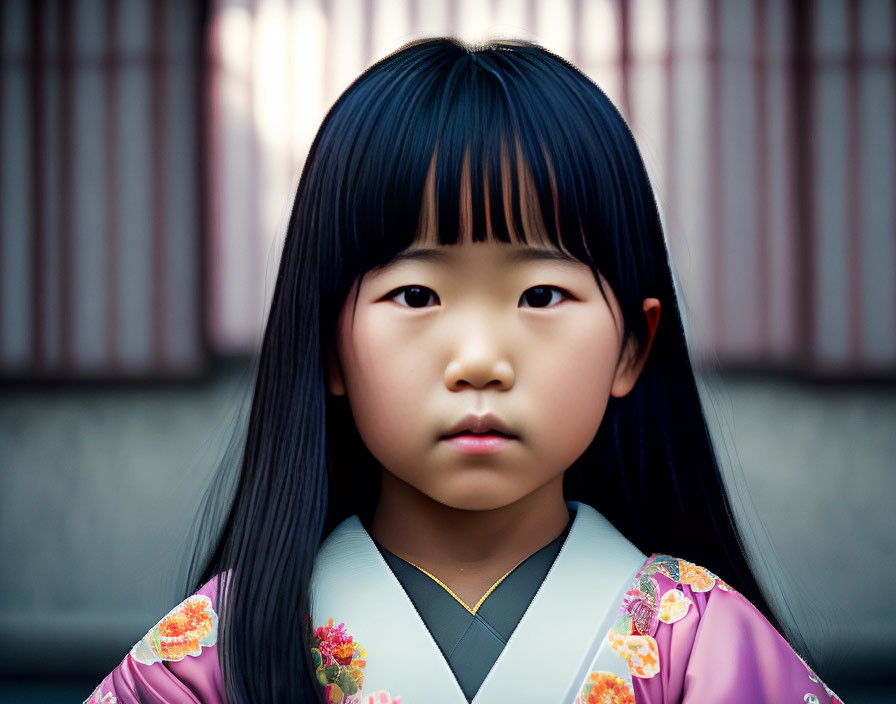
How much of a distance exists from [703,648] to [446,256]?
1.67 ft

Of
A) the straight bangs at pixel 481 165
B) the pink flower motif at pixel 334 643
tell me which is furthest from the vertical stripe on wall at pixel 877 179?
the pink flower motif at pixel 334 643

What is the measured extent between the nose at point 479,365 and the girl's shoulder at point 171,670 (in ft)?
1.31

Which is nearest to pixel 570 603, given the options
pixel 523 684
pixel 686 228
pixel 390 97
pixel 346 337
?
pixel 523 684

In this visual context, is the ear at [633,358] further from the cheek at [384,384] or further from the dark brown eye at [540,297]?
the cheek at [384,384]

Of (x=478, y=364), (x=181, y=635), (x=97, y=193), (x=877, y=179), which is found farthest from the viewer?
(x=97, y=193)

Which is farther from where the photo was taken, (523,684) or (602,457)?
(602,457)

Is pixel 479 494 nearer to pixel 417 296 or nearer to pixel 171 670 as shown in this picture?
pixel 417 296

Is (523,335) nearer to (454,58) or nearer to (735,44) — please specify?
(454,58)

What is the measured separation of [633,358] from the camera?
1.26m

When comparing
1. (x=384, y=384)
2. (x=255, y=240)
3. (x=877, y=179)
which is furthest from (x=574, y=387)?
(x=877, y=179)

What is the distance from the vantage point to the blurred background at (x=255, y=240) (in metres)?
3.66

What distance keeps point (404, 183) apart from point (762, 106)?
2.89m

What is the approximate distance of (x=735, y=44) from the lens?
3.66 metres

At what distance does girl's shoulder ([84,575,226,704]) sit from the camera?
1.13 metres
